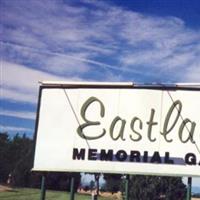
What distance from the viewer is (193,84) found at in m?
14.4

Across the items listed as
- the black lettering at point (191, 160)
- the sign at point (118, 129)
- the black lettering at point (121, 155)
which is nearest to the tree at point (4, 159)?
the sign at point (118, 129)

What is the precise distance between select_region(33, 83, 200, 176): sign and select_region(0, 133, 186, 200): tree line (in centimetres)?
2733

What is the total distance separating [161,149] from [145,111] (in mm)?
1131

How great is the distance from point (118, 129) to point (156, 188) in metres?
45.6

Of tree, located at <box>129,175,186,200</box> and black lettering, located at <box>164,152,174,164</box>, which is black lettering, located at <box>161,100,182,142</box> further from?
tree, located at <box>129,175,186,200</box>

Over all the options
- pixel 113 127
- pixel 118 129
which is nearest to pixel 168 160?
pixel 118 129

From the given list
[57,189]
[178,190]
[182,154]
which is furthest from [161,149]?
[57,189]

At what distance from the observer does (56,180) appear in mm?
67875

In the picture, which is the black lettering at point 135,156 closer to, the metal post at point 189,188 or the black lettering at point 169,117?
the black lettering at point 169,117

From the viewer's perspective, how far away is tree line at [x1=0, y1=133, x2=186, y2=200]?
Result: 59031 mm

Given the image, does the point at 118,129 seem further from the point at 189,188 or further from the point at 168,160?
the point at 189,188

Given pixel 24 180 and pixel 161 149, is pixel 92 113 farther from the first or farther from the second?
pixel 24 180

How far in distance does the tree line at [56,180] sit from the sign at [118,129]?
27332mm

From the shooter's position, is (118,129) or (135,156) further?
(118,129)
